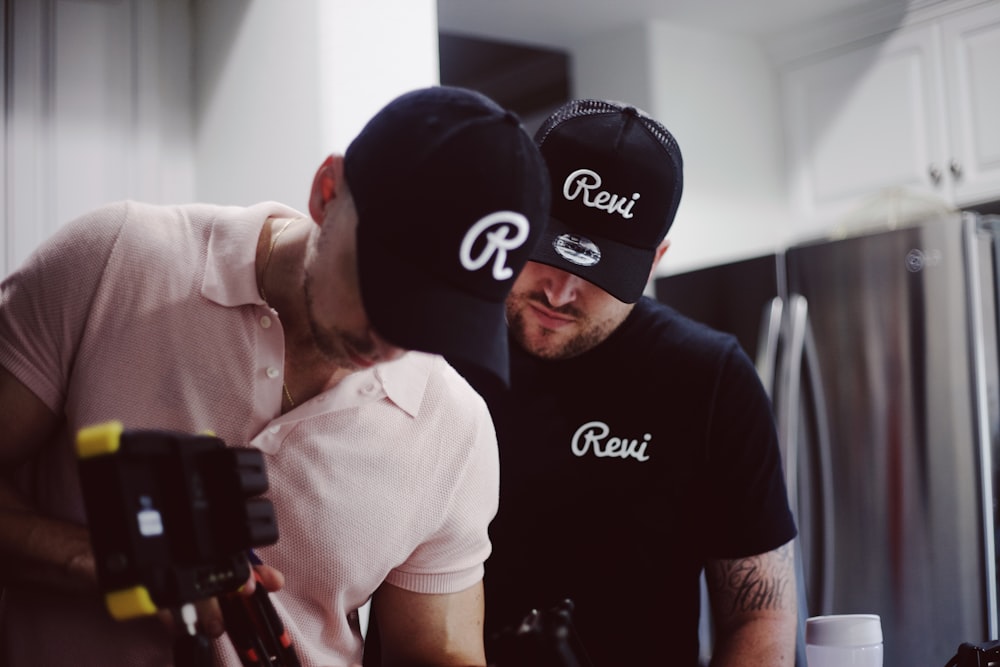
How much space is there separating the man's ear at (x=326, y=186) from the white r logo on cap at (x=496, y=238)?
0.15m

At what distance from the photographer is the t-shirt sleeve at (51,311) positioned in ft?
3.31

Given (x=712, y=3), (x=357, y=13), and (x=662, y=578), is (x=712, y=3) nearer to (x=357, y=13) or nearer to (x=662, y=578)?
(x=357, y=13)

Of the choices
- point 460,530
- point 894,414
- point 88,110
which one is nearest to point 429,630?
point 460,530

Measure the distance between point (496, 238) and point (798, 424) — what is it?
2150 millimetres

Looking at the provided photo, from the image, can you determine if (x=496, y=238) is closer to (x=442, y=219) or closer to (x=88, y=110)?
(x=442, y=219)

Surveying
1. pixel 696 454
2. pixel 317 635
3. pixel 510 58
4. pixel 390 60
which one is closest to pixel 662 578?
pixel 696 454

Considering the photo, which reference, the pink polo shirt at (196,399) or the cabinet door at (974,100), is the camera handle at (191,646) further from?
the cabinet door at (974,100)

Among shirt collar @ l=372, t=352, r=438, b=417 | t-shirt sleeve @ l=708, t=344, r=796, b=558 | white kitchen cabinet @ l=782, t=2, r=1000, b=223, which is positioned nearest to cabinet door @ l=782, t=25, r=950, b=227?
white kitchen cabinet @ l=782, t=2, r=1000, b=223

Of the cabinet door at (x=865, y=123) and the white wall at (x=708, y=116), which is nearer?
the cabinet door at (x=865, y=123)

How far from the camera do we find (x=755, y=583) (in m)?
1.40

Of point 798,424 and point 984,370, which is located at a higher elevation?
point 984,370

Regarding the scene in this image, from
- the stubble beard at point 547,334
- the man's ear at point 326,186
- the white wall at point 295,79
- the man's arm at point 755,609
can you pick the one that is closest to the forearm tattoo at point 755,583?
the man's arm at point 755,609

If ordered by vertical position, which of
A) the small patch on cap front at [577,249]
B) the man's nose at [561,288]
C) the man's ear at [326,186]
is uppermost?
the man's ear at [326,186]

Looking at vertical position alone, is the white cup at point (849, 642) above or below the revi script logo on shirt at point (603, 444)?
below
